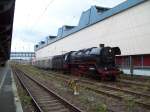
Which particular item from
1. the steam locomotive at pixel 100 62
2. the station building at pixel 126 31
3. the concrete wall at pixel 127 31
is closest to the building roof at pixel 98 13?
the station building at pixel 126 31

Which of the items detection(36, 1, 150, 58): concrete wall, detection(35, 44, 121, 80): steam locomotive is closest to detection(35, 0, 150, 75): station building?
detection(36, 1, 150, 58): concrete wall

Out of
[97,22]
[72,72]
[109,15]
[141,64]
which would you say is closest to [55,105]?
[72,72]

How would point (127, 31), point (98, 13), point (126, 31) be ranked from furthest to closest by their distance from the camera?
point (98, 13)
point (126, 31)
point (127, 31)

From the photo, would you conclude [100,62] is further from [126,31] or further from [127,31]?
[126,31]

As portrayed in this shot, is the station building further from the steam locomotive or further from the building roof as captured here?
the steam locomotive

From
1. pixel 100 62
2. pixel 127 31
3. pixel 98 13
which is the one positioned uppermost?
pixel 98 13

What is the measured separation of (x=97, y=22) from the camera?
148 ft

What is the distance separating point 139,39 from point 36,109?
75.9 feet

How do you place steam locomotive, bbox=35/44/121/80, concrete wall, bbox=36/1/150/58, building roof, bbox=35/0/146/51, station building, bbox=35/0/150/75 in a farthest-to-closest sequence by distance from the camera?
building roof, bbox=35/0/146/51 → station building, bbox=35/0/150/75 → concrete wall, bbox=36/1/150/58 → steam locomotive, bbox=35/44/121/80

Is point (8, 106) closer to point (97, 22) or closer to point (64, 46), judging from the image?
point (97, 22)

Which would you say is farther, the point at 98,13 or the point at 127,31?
the point at 98,13

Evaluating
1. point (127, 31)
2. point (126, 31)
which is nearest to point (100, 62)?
point (127, 31)

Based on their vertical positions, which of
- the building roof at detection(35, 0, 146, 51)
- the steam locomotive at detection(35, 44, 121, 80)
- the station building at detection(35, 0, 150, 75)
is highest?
the building roof at detection(35, 0, 146, 51)

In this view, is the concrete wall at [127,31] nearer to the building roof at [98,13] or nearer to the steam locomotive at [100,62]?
the building roof at [98,13]
